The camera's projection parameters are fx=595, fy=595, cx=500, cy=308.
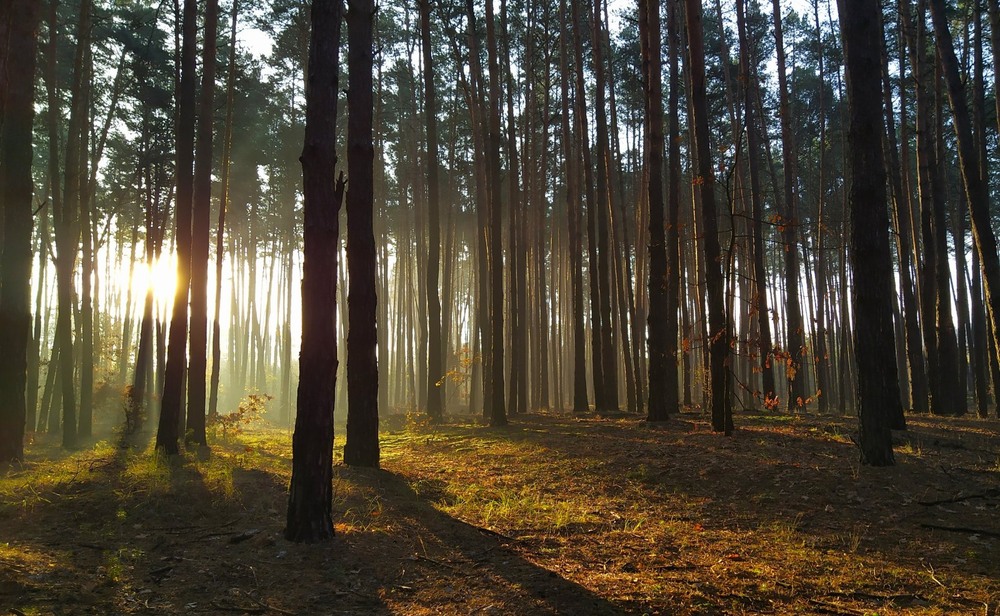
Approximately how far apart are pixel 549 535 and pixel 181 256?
355 inches

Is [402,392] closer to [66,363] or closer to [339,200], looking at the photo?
[66,363]

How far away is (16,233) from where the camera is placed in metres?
9.65

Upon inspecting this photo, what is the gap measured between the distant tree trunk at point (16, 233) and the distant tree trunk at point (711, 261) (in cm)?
1102

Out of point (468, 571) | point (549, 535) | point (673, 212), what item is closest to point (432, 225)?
point (673, 212)

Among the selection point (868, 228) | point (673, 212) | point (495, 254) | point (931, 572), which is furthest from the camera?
point (495, 254)

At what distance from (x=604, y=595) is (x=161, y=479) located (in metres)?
6.17

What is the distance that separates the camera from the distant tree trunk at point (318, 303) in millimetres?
5156

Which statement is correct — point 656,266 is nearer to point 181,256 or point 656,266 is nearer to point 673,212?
point 673,212

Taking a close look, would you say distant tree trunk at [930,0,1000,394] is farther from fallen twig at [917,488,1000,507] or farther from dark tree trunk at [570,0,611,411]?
dark tree trunk at [570,0,611,411]

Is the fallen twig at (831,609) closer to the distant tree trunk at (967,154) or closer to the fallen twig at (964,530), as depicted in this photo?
the fallen twig at (964,530)

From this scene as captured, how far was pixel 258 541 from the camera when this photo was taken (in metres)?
5.22

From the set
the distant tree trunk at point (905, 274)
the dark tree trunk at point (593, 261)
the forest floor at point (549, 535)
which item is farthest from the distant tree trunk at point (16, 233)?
the distant tree trunk at point (905, 274)

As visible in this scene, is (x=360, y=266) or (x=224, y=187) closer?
(x=360, y=266)

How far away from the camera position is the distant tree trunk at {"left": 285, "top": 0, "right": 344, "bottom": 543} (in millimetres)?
5156
